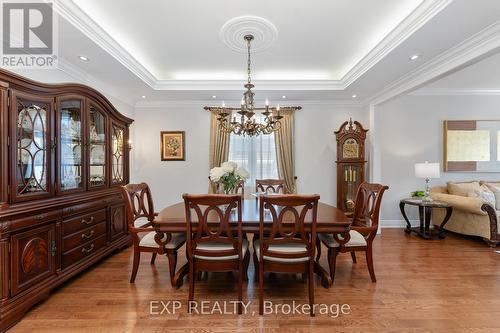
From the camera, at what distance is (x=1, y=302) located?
69.2 inches

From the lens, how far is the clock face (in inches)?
168

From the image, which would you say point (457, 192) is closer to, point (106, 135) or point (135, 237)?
point (135, 237)

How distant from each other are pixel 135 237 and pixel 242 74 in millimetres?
2782

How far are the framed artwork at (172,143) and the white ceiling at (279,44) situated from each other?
810 mm

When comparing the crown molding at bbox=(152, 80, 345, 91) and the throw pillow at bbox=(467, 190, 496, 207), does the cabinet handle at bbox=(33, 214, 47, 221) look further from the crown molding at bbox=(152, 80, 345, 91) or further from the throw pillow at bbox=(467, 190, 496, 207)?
the throw pillow at bbox=(467, 190, 496, 207)

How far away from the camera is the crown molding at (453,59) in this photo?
7.16 feet

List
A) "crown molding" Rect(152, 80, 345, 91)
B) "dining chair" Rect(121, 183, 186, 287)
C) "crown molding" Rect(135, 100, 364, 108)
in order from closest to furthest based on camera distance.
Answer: "dining chair" Rect(121, 183, 186, 287) < "crown molding" Rect(152, 80, 345, 91) < "crown molding" Rect(135, 100, 364, 108)

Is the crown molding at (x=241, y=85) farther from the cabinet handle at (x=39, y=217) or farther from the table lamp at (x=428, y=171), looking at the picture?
the cabinet handle at (x=39, y=217)

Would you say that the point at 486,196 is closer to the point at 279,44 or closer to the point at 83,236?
the point at 279,44

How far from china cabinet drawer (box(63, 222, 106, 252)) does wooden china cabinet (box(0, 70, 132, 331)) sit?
10 mm

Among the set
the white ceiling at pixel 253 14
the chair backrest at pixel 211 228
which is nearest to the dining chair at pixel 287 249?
the chair backrest at pixel 211 228

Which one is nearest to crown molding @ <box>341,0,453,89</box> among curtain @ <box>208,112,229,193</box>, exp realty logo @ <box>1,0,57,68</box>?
curtain @ <box>208,112,229,193</box>

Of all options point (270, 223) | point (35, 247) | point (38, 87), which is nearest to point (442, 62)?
point (270, 223)

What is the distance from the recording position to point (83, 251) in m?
2.59
